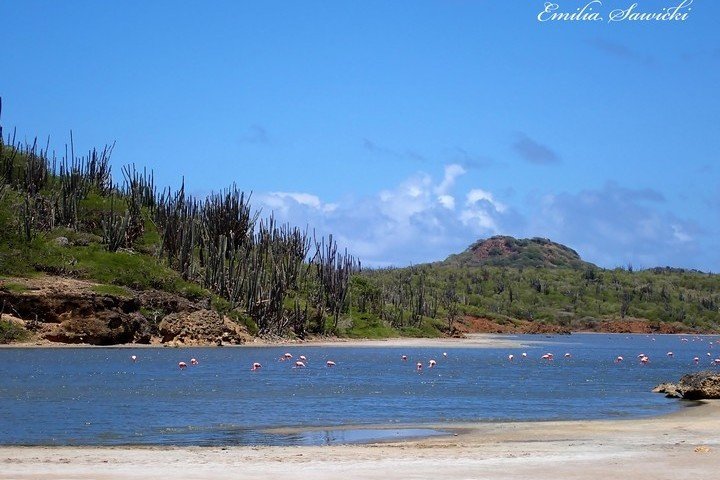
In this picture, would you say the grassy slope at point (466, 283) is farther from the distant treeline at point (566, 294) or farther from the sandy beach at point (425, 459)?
Answer: the sandy beach at point (425, 459)

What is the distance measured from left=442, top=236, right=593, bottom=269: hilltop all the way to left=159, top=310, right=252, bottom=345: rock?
124777 mm

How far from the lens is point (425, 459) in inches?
639

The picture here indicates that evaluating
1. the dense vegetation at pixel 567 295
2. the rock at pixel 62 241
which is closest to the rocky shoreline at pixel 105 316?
the rock at pixel 62 241

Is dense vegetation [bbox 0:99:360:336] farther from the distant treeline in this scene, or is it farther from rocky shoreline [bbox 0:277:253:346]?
the distant treeline

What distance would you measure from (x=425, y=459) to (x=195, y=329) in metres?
41.4

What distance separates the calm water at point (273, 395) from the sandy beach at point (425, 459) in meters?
1.97

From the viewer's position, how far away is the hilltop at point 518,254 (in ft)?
599

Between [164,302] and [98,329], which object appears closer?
[98,329]

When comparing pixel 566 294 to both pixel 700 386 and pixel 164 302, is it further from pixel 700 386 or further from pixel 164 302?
pixel 700 386

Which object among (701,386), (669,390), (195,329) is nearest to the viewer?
(701,386)

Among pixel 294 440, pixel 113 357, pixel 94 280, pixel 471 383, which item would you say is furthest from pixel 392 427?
pixel 94 280

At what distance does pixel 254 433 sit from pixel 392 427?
125 inches

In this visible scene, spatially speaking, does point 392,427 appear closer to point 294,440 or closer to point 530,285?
point 294,440

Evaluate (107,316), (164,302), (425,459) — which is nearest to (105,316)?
(107,316)
